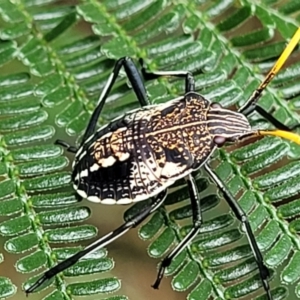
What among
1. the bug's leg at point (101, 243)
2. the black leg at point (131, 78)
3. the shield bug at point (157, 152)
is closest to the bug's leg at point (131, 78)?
the black leg at point (131, 78)

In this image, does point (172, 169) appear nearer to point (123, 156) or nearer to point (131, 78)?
point (123, 156)

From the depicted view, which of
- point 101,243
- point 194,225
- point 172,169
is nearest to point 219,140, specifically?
point 172,169

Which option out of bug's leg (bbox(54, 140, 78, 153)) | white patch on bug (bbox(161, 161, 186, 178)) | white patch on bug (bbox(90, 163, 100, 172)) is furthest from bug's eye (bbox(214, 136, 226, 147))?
bug's leg (bbox(54, 140, 78, 153))

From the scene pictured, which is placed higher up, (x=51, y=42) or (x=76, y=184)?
(x=51, y=42)

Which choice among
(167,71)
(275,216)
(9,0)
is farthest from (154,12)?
(275,216)

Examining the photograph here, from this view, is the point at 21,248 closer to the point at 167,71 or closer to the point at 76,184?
the point at 76,184
